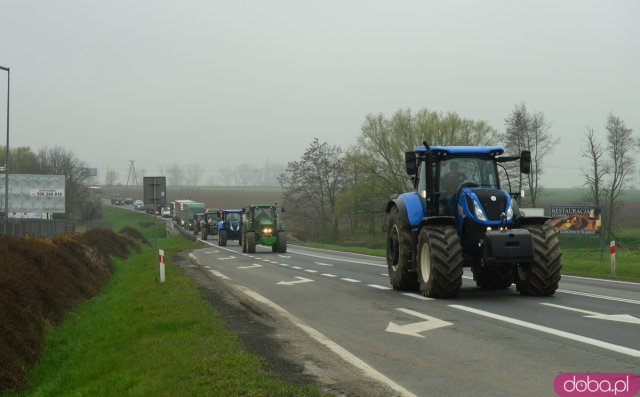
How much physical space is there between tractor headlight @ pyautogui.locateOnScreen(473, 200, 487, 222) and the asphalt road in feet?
4.84

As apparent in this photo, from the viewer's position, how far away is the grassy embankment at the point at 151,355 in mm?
7000

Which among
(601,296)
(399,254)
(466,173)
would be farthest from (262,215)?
(601,296)

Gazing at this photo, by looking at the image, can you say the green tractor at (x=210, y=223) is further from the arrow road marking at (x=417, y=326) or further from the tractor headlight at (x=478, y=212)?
the arrow road marking at (x=417, y=326)

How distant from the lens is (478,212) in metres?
13.6

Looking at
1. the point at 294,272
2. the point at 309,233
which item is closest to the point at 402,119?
the point at 309,233

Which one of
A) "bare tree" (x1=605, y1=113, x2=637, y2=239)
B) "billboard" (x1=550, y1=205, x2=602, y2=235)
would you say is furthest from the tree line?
"billboard" (x1=550, y1=205, x2=602, y2=235)

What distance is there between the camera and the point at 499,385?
6656 millimetres

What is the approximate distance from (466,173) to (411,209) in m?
1.34

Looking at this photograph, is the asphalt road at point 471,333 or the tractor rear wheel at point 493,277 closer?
the asphalt road at point 471,333

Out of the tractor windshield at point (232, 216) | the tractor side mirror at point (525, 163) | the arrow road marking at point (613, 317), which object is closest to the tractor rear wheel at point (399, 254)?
the tractor side mirror at point (525, 163)

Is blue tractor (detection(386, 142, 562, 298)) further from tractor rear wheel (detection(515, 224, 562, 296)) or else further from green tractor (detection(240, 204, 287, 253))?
green tractor (detection(240, 204, 287, 253))

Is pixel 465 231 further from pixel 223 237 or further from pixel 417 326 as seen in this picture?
pixel 223 237

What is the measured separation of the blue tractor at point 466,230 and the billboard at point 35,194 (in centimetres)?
4082

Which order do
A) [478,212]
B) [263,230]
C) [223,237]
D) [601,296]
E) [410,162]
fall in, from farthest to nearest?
[223,237] → [263,230] → [410,162] → [601,296] → [478,212]
